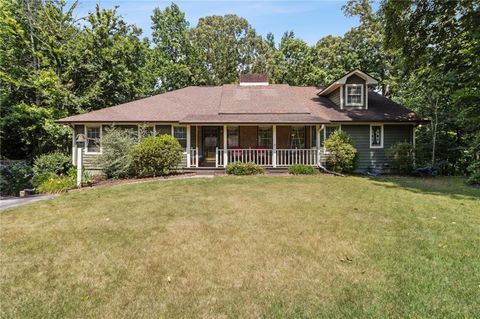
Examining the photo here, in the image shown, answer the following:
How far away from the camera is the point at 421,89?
54.7 ft

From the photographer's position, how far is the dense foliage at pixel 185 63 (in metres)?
13.4

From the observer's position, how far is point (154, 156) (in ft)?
42.3

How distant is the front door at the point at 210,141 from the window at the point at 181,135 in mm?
1400

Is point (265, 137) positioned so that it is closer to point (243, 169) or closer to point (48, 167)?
point (243, 169)

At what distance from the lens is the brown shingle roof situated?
49.9 ft

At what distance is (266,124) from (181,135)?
15.1 ft

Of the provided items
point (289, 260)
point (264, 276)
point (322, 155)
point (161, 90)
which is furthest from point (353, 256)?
point (161, 90)

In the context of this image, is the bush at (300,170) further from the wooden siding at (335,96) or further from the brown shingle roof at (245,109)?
the wooden siding at (335,96)

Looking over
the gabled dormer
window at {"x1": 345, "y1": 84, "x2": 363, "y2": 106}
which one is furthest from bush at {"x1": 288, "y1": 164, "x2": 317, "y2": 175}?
window at {"x1": 345, "y1": 84, "x2": 363, "y2": 106}

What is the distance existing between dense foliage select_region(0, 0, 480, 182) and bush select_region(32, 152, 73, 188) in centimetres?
421

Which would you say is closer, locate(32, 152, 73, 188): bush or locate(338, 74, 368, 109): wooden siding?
locate(32, 152, 73, 188): bush

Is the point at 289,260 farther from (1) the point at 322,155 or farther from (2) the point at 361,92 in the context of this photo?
(2) the point at 361,92

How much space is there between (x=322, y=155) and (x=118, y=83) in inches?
617

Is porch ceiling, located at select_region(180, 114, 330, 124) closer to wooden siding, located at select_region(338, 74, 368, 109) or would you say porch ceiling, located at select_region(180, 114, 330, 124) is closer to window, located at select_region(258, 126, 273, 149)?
window, located at select_region(258, 126, 273, 149)
